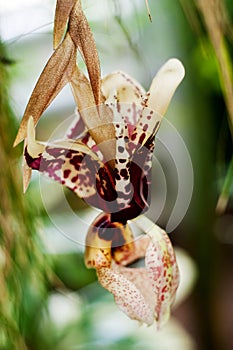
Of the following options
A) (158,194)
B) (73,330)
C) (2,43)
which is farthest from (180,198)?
(2,43)

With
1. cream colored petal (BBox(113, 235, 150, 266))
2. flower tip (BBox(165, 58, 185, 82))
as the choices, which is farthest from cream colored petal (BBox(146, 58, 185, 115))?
cream colored petal (BBox(113, 235, 150, 266))

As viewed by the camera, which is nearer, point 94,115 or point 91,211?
point 94,115

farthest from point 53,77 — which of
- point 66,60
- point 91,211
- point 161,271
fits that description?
point 91,211

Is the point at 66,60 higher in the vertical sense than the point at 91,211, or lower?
higher

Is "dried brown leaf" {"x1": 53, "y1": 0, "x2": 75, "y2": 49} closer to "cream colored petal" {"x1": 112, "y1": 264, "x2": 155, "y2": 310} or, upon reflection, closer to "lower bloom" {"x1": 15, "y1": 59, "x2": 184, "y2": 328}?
"lower bloom" {"x1": 15, "y1": 59, "x2": 184, "y2": 328}

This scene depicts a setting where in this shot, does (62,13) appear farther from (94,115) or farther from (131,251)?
(131,251)

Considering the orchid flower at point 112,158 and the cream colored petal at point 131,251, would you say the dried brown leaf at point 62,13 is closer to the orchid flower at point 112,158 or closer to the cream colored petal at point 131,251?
the orchid flower at point 112,158

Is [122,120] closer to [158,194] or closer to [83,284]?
[83,284]

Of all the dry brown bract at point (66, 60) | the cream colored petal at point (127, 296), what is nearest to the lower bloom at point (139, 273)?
the cream colored petal at point (127, 296)
